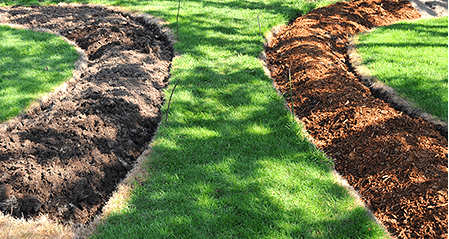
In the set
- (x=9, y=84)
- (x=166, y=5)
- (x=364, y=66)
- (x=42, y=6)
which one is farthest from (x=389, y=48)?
(x=42, y=6)

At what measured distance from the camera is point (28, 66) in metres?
5.62

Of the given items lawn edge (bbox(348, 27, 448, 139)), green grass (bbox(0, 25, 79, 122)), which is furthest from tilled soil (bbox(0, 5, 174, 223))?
lawn edge (bbox(348, 27, 448, 139))

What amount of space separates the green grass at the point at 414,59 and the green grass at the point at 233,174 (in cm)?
197

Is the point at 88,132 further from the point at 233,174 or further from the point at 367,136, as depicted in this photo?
the point at 367,136

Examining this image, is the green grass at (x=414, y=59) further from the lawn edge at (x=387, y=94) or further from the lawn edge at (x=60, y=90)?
the lawn edge at (x=60, y=90)

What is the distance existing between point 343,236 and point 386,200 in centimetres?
67

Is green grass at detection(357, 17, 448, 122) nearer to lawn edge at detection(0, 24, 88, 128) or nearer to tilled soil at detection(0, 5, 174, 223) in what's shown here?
tilled soil at detection(0, 5, 174, 223)

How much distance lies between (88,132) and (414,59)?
5.43m

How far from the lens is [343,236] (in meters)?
2.79

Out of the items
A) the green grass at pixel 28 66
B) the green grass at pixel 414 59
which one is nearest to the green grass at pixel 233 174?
the green grass at pixel 414 59

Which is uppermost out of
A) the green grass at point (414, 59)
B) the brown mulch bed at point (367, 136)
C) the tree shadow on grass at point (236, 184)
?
the green grass at point (414, 59)

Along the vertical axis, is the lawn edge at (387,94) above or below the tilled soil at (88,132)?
above

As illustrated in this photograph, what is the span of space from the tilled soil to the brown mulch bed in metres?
2.22

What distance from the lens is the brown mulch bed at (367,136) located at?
2.95 meters
